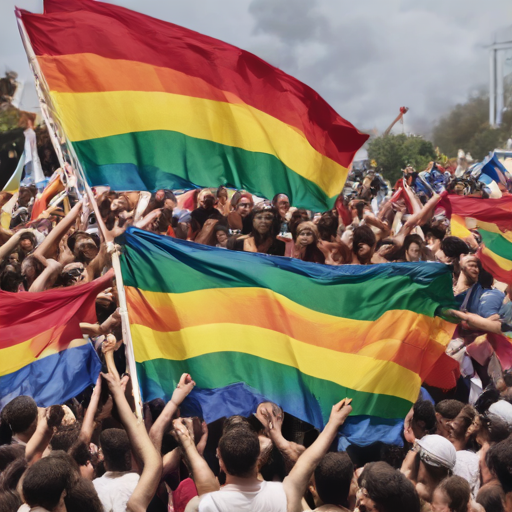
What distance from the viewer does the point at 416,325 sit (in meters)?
6.03

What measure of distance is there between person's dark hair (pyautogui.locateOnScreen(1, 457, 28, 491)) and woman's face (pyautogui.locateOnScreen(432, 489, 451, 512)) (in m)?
2.31

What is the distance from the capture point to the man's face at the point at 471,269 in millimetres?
Answer: 8000

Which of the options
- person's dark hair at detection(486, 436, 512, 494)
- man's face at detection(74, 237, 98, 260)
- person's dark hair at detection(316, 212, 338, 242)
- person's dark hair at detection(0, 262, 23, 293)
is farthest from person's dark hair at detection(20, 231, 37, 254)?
person's dark hair at detection(486, 436, 512, 494)

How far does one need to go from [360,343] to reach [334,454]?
152cm

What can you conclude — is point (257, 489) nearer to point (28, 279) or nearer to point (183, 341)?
point (183, 341)

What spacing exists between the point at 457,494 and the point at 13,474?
2.43 meters

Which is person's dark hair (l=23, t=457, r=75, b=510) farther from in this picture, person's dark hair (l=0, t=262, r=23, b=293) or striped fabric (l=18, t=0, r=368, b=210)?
person's dark hair (l=0, t=262, r=23, b=293)

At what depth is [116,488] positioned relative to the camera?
4.56 m

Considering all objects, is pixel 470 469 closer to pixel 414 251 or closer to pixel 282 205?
pixel 414 251

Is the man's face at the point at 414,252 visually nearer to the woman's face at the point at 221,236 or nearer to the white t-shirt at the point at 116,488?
the woman's face at the point at 221,236

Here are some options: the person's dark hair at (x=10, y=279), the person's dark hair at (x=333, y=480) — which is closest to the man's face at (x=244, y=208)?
the person's dark hair at (x=10, y=279)

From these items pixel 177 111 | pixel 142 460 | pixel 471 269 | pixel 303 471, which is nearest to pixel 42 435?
pixel 142 460

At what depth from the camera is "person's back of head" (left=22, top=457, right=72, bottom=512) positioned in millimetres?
3883

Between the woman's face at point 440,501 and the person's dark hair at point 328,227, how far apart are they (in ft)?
16.7
